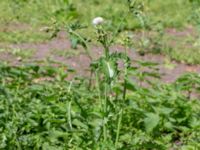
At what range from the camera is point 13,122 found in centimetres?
336

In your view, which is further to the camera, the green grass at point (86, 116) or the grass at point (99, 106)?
the green grass at point (86, 116)

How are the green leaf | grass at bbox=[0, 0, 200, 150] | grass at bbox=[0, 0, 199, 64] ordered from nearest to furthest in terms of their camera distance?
grass at bbox=[0, 0, 200, 150] → the green leaf → grass at bbox=[0, 0, 199, 64]

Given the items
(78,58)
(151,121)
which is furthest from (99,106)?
(78,58)

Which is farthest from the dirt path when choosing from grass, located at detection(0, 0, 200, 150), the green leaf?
the green leaf

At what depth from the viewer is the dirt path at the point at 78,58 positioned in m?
6.23

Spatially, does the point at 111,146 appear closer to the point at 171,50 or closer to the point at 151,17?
the point at 171,50

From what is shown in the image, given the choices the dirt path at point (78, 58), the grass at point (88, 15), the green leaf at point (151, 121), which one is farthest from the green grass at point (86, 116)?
the grass at point (88, 15)

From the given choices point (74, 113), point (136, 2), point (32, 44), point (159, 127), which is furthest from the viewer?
point (32, 44)

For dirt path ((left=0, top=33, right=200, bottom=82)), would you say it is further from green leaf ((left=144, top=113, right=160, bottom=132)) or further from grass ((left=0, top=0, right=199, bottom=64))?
green leaf ((left=144, top=113, right=160, bottom=132))

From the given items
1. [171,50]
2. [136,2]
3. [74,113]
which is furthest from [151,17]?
[136,2]

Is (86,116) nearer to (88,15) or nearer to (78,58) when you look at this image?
(78,58)

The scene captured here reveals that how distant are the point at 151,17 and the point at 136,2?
5.78m

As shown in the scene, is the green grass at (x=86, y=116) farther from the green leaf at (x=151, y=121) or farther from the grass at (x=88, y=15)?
the grass at (x=88, y=15)

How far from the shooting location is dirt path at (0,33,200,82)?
623cm
